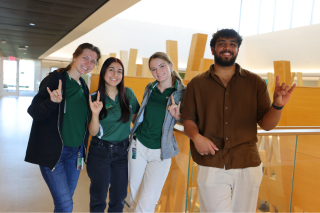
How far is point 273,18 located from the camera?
21469 millimetres

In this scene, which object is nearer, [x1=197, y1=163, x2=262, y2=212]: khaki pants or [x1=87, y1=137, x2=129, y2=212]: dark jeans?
[x1=197, y1=163, x2=262, y2=212]: khaki pants

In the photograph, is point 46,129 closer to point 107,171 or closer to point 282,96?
point 107,171

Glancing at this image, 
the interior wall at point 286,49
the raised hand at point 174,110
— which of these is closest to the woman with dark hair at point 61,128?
the raised hand at point 174,110

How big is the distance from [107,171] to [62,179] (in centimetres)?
34

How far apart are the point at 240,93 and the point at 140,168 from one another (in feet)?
3.19

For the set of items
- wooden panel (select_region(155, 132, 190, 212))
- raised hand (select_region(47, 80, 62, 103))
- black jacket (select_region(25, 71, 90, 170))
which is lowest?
wooden panel (select_region(155, 132, 190, 212))

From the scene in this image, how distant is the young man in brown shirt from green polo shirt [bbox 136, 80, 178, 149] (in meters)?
0.37

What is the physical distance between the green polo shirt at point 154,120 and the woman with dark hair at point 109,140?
0.16 metres

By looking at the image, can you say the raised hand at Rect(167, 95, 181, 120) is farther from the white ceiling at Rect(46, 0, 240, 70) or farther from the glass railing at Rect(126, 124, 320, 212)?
the white ceiling at Rect(46, 0, 240, 70)

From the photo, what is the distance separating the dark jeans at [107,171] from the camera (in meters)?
2.08

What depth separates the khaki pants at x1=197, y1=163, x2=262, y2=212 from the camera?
172cm

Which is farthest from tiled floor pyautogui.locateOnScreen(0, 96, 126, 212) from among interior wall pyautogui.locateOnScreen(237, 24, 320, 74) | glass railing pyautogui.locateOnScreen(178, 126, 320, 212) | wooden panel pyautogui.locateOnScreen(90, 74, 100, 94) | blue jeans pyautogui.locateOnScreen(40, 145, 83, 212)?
interior wall pyautogui.locateOnScreen(237, 24, 320, 74)

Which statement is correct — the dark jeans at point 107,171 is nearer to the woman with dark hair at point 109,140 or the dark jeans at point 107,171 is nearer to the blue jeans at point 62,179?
the woman with dark hair at point 109,140

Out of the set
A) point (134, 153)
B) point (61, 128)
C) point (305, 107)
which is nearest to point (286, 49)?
point (305, 107)
